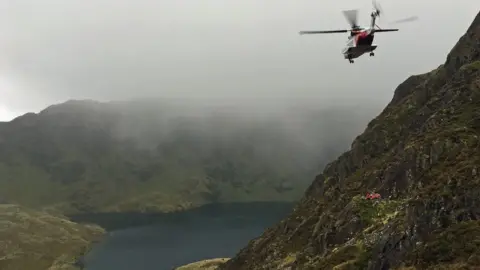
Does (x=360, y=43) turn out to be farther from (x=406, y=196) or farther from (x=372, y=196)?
(x=372, y=196)

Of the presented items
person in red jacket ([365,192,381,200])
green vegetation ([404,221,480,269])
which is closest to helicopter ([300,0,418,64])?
green vegetation ([404,221,480,269])

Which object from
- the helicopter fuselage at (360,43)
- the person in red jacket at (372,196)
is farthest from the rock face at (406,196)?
the helicopter fuselage at (360,43)

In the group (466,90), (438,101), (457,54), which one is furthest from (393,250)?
(457,54)

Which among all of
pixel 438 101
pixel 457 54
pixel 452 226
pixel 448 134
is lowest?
pixel 452 226

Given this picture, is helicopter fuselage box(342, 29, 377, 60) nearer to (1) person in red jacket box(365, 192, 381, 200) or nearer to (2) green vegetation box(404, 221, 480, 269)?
(2) green vegetation box(404, 221, 480, 269)

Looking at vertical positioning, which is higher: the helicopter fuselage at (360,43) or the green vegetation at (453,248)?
the helicopter fuselage at (360,43)

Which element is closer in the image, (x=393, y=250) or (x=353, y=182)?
(x=393, y=250)

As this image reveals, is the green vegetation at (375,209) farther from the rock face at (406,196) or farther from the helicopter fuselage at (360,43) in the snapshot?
the helicopter fuselage at (360,43)

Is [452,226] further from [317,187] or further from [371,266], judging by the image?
[317,187]
